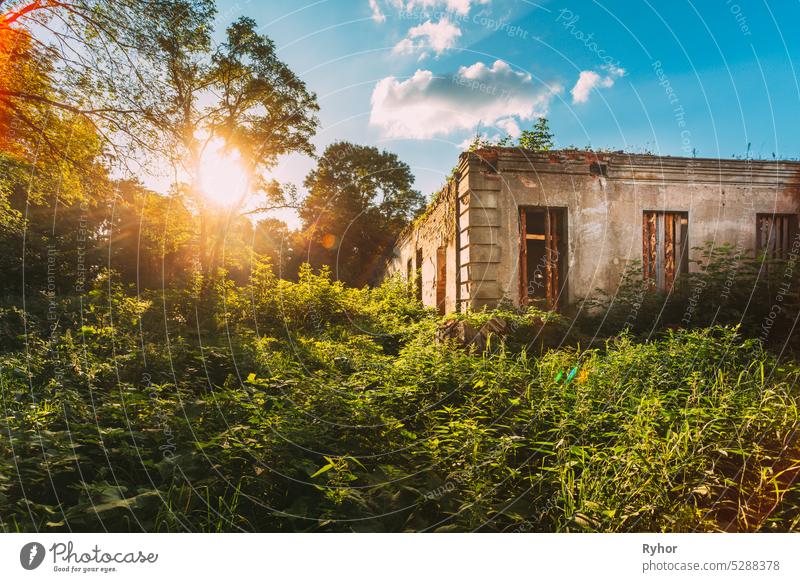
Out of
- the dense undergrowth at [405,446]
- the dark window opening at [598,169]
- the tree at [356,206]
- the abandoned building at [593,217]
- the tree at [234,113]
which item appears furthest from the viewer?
the tree at [356,206]

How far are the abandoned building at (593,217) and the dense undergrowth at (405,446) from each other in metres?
3.52

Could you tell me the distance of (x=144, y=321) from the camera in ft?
22.5

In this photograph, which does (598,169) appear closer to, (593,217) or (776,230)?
(593,217)

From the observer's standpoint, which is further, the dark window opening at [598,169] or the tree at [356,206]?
the tree at [356,206]

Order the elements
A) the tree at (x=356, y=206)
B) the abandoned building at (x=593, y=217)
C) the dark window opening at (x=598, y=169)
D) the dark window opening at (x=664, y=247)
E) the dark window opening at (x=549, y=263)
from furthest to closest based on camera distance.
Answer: the tree at (x=356, y=206) < the dark window opening at (x=664, y=247) < the dark window opening at (x=598, y=169) < the dark window opening at (x=549, y=263) < the abandoned building at (x=593, y=217)

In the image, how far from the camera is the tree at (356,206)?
34.2 feet

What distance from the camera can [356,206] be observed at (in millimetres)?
15641

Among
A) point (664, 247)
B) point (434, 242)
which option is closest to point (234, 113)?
point (434, 242)

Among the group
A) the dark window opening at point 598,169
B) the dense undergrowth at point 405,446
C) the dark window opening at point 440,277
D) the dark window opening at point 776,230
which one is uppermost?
the dark window opening at point 598,169

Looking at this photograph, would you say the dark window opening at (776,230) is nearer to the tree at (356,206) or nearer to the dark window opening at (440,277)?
the dark window opening at (440,277)

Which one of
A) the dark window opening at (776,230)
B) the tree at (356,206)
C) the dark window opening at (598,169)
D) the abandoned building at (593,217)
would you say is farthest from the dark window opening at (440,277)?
the dark window opening at (776,230)

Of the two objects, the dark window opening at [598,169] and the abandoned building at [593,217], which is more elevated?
the dark window opening at [598,169]

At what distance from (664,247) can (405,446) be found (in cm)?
863
